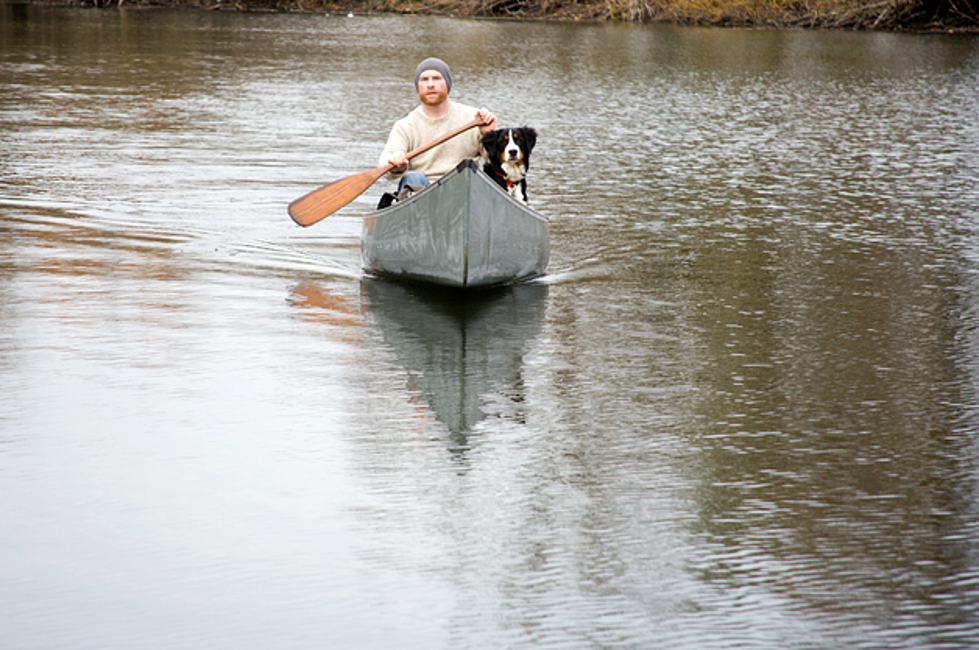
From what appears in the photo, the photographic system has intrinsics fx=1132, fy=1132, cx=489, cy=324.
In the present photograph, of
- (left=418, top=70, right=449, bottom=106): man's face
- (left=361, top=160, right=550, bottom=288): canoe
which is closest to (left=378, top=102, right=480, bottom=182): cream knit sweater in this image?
(left=418, top=70, right=449, bottom=106): man's face

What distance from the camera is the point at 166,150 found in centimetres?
1143

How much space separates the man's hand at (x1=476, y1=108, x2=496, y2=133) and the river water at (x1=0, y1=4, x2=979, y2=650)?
103cm

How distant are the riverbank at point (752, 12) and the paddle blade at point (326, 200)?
975 inches

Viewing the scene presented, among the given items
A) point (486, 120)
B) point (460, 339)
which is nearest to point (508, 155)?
point (486, 120)

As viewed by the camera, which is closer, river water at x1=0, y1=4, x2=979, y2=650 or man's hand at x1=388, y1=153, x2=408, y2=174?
river water at x1=0, y1=4, x2=979, y2=650

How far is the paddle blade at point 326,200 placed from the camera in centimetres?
732

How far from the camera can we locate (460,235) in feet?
21.0

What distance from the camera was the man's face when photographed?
688 cm

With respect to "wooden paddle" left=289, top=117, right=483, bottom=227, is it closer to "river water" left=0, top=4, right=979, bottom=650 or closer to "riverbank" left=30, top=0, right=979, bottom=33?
"river water" left=0, top=4, right=979, bottom=650

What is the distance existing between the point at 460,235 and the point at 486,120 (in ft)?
2.58

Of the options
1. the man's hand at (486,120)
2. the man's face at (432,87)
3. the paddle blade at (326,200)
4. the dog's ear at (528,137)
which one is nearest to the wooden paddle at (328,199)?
the paddle blade at (326,200)

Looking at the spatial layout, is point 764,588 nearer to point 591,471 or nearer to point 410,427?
point 591,471

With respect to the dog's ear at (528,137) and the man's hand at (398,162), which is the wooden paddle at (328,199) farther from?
the dog's ear at (528,137)

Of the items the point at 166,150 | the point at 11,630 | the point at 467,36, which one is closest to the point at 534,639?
the point at 11,630
